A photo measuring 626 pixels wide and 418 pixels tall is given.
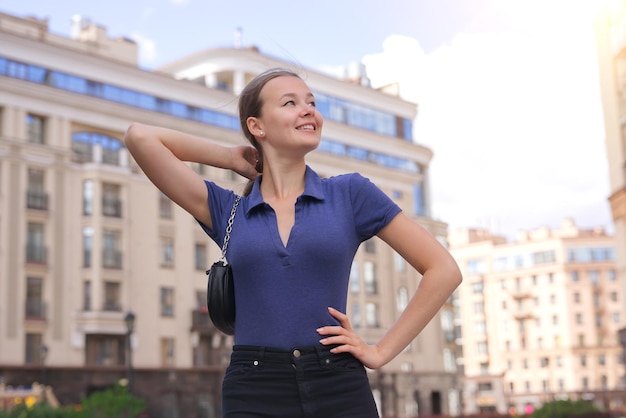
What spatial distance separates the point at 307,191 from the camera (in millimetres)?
3156

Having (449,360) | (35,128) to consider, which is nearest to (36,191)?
(35,128)

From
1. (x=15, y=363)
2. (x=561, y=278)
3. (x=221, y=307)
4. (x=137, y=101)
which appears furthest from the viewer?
(x=561, y=278)

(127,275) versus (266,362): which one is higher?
(127,275)

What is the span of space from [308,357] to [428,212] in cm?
6338

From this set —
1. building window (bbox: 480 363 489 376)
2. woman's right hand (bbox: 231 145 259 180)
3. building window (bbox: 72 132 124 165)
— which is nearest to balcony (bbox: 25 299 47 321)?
building window (bbox: 72 132 124 165)

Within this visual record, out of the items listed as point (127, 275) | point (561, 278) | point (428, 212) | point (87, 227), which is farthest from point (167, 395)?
point (561, 278)

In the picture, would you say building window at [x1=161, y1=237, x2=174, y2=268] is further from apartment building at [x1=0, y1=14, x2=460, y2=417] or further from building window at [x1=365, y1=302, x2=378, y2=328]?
building window at [x1=365, y1=302, x2=378, y2=328]

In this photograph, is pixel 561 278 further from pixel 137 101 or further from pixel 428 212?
pixel 137 101

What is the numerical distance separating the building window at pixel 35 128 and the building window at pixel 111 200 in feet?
12.1

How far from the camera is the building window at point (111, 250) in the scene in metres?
44.4

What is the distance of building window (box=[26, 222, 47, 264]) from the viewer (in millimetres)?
42094

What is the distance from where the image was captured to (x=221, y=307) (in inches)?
122

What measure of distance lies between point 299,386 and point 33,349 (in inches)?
1622

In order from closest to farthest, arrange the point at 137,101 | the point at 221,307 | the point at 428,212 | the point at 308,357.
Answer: the point at 308,357, the point at 221,307, the point at 137,101, the point at 428,212
